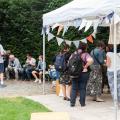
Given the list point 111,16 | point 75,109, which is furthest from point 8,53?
point 111,16

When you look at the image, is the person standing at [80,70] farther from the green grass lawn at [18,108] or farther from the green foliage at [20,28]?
the green foliage at [20,28]

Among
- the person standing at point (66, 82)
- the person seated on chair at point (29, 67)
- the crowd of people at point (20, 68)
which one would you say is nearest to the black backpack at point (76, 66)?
the person standing at point (66, 82)

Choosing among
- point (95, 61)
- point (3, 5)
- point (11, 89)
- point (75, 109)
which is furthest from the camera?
point (3, 5)

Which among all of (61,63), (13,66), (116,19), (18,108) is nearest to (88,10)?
(116,19)

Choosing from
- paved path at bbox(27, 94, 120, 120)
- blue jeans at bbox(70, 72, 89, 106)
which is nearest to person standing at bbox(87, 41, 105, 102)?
paved path at bbox(27, 94, 120, 120)

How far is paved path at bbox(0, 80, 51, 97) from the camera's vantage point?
1625cm

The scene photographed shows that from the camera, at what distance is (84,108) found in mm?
12898

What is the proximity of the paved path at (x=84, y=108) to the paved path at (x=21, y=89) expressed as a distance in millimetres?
1010

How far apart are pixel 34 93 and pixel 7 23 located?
248 inches

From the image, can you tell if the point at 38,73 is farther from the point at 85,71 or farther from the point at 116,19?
the point at 116,19

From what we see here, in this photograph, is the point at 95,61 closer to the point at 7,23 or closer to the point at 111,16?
the point at 111,16

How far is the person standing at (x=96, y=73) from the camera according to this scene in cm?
1357

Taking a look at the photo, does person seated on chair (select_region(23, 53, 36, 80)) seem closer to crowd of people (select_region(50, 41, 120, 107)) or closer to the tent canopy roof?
crowd of people (select_region(50, 41, 120, 107))

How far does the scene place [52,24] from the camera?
47.3ft
